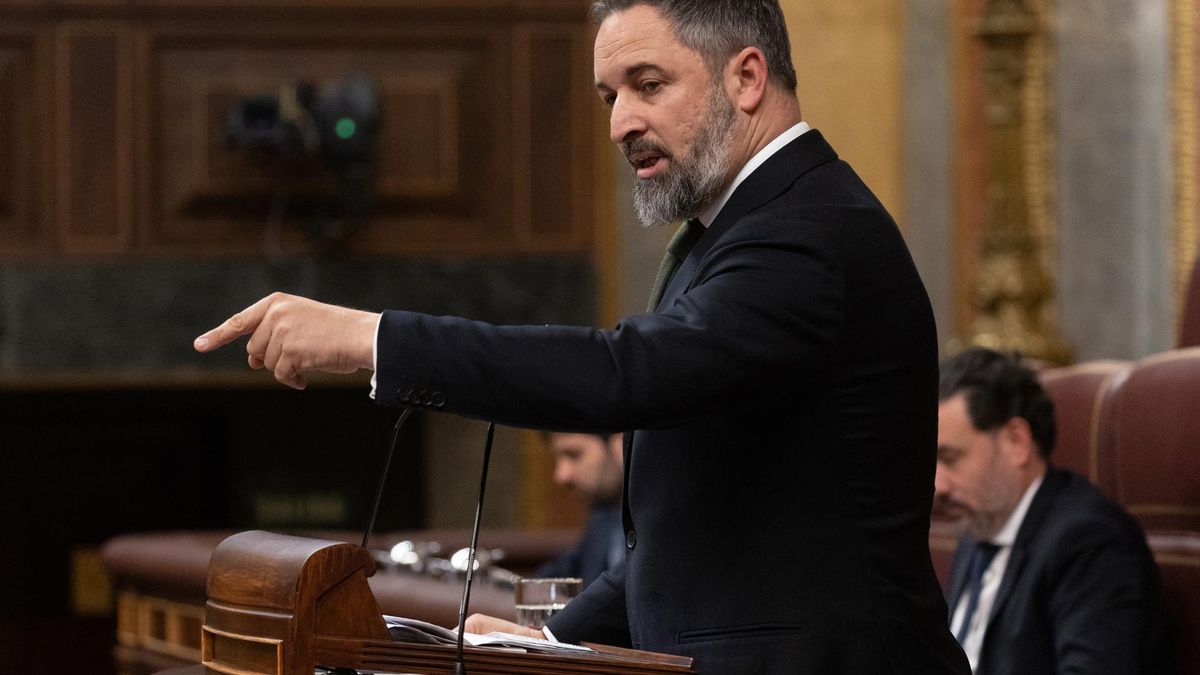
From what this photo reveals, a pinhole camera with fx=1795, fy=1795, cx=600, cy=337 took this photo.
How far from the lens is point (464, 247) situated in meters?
6.14

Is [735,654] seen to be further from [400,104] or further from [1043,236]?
[400,104]

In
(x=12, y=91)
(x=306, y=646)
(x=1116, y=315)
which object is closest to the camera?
(x=306, y=646)

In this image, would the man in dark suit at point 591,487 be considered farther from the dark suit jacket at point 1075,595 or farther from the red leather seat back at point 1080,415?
the dark suit jacket at point 1075,595

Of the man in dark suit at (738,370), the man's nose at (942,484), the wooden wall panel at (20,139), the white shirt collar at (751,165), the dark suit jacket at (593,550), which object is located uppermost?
the wooden wall panel at (20,139)

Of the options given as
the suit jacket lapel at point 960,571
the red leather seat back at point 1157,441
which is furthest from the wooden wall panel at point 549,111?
the suit jacket lapel at point 960,571

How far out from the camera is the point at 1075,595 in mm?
2852

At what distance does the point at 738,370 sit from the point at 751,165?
1.07 feet

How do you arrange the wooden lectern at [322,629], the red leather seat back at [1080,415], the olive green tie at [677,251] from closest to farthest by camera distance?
the wooden lectern at [322,629] → the olive green tie at [677,251] → the red leather seat back at [1080,415]

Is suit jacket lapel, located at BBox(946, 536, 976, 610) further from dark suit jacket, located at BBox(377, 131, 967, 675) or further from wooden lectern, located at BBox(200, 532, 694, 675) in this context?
wooden lectern, located at BBox(200, 532, 694, 675)

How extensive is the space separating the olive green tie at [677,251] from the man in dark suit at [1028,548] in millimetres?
1135

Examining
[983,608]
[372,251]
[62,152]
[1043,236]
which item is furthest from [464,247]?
[983,608]

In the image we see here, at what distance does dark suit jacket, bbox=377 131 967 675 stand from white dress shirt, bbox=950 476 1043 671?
4.22 ft

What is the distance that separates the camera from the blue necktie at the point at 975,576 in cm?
314

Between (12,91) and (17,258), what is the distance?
550mm
